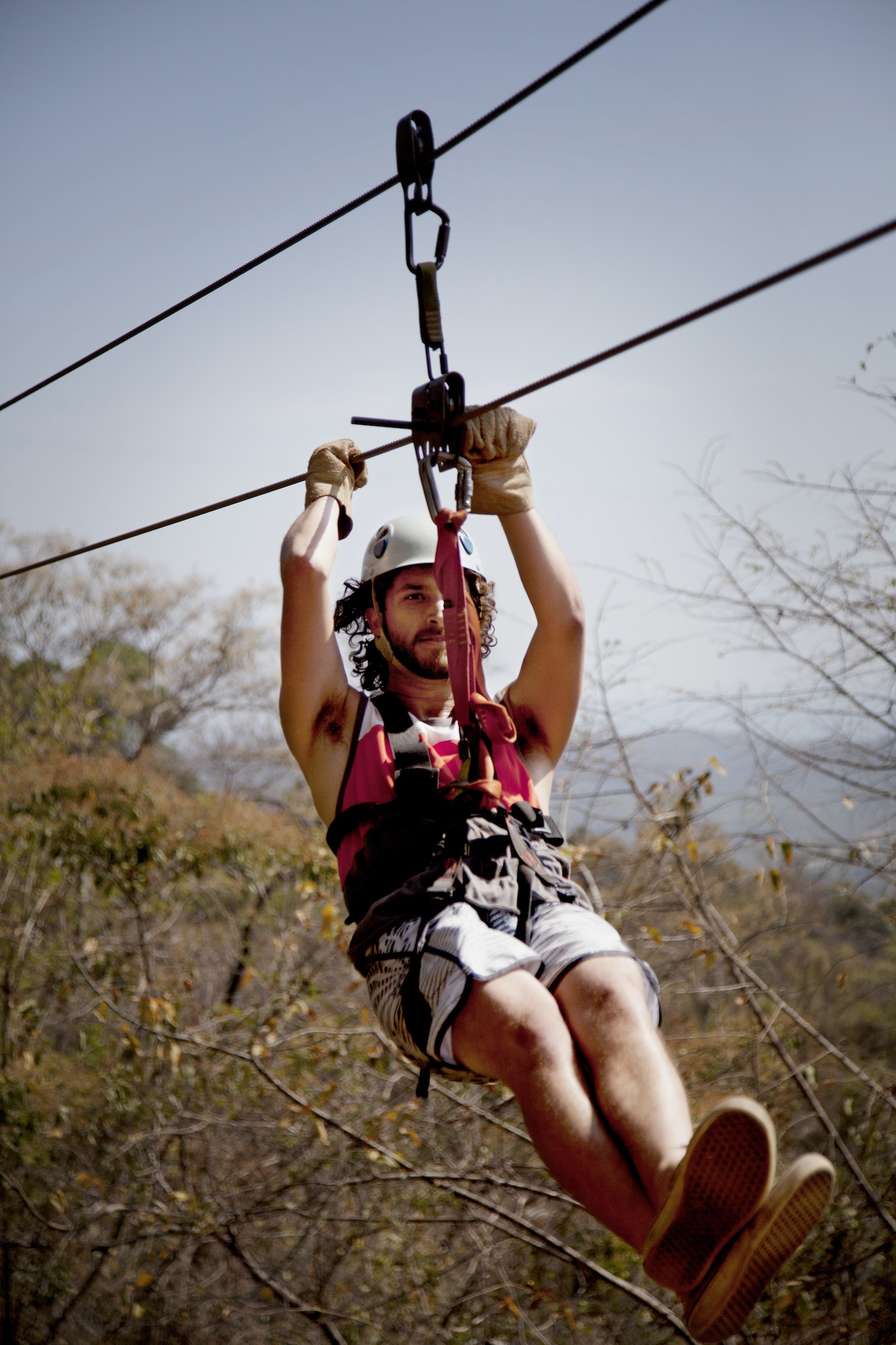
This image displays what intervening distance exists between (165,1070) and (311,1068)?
1.37m

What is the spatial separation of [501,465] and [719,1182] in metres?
1.78

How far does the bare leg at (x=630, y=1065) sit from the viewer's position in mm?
1809

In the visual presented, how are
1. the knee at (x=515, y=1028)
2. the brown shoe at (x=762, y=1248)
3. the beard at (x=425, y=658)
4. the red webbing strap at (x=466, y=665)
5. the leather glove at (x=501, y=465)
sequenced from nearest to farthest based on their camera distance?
the brown shoe at (x=762, y=1248) < the knee at (x=515, y=1028) < the red webbing strap at (x=466, y=665) < the leather glove at (x=501, y=465) < the beard at (x=425, y=658)

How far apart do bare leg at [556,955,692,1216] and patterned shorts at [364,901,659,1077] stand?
0.17 feet

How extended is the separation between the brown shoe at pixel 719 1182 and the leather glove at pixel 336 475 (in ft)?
5.82

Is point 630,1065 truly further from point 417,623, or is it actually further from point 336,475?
point 336,475

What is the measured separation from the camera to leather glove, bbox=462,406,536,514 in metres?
2.82

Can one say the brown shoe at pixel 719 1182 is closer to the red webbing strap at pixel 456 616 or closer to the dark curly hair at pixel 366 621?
the red webbing strap at pixel 456 616

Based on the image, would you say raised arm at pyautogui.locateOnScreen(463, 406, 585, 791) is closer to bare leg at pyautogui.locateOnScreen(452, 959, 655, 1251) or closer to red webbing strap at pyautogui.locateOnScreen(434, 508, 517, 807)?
red webbing strap at pyautogui.locateOnScreen(434, 508, 517, 807)

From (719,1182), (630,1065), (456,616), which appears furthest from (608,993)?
(456,616)

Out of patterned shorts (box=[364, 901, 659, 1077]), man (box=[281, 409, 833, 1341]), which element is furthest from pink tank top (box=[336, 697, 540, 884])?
patterned shorts (box=[364, 901, 659, 1077])

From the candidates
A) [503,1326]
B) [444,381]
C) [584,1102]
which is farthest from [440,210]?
[503,1326]

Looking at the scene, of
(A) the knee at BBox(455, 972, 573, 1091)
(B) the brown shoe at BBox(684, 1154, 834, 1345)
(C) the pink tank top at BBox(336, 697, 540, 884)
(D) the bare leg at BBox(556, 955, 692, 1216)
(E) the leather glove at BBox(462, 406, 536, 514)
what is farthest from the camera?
(E) the leather glove at BBox(462, 406, 536, 514)

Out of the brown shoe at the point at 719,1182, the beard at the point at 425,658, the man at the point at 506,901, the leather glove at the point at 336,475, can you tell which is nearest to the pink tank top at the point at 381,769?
the man at the point at 506,901
